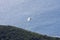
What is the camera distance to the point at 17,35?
562cm

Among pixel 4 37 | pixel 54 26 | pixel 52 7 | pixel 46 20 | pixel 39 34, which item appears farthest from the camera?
pixel 52 7

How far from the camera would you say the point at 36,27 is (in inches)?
262

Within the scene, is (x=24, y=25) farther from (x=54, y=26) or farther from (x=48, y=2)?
(x=48, y=2)

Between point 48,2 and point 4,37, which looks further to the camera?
point 48,2

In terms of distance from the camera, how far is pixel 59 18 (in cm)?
701

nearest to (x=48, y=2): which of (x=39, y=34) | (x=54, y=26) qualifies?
(x=54, y=26)

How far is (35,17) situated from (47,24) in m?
0.61

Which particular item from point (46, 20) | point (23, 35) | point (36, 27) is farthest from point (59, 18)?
point (23, 35)

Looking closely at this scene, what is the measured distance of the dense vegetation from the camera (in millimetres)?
5509

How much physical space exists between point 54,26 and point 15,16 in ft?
4.36

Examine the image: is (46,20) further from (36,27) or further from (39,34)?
(39,34)

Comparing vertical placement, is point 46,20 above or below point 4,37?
below

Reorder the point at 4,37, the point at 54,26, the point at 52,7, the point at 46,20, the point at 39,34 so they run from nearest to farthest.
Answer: the point at 4,37
the point at 39,34
the point at 54,26
the point at 46,20
the point at 52,7

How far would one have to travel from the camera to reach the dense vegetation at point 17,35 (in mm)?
5509
